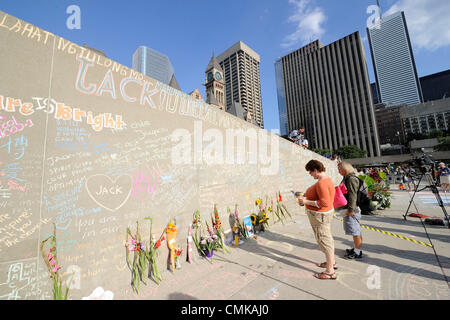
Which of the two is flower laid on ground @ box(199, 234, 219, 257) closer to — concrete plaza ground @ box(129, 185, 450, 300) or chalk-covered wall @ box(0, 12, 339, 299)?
concrete plaza ground @ box(129, 185, 450, 300)

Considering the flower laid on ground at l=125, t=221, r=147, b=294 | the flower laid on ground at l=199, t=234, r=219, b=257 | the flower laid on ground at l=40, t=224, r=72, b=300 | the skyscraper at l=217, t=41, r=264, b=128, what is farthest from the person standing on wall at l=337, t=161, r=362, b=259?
the skyscraper at l=217, t=41, r=264, b=128

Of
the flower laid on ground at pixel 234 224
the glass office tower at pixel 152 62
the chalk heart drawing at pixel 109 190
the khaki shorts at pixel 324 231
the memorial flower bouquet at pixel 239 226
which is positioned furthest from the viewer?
the glass office tower at pixel 152 62

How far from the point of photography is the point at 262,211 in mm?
5387

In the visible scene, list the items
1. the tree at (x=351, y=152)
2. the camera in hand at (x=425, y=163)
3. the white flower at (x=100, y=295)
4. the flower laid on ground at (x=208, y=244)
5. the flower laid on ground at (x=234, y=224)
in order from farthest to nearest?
the tree at (x=351, y=152) < the camera in hand at (x=425, y=163) < the flower laid on ground at (x=234, y=224) < the flower laid on ground at (x=208, y=244) < the white flower at (x=100, y=295)

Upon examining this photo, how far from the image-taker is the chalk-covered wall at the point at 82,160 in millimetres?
2010

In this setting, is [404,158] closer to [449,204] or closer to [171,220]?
[449,204]

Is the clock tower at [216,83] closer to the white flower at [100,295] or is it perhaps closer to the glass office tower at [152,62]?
the white flower at [100,295]

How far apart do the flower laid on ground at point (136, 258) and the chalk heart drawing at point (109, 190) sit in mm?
451

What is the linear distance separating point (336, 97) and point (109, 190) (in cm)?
9210

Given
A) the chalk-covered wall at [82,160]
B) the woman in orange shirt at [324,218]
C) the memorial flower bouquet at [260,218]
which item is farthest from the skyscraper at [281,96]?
the chalk-covered wall at [82,160]

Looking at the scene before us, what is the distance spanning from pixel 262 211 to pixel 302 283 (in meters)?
2.73

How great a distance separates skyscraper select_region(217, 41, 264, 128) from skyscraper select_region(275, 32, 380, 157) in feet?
113

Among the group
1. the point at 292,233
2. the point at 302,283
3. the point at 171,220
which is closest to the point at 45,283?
the point at 171,220

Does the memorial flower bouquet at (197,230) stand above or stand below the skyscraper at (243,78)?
below
